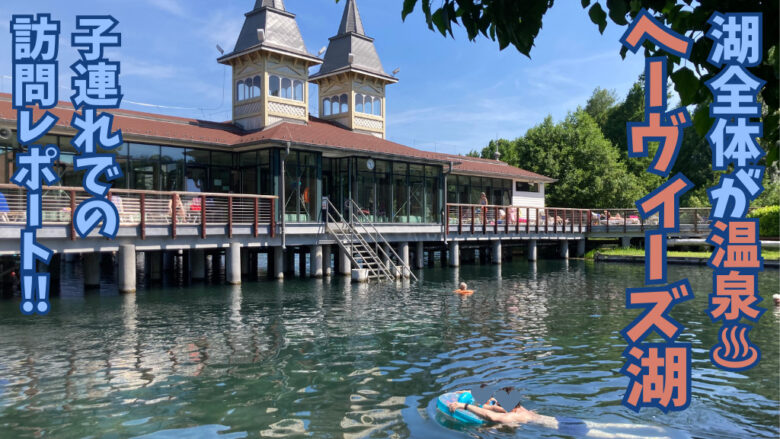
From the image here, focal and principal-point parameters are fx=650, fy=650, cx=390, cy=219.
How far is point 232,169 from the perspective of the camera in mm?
30172

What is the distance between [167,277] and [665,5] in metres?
28.0

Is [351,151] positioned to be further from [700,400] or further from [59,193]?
[700,400]

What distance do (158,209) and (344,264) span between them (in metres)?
8.94

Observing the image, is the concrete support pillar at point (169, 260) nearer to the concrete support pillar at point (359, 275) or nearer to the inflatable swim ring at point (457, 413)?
the concrete support pillar at point (359, 275)

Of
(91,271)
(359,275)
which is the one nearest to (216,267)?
(91,271)

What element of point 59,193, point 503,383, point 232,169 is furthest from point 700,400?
point 232,169

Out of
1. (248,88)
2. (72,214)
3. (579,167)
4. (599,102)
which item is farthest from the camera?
(599,102)

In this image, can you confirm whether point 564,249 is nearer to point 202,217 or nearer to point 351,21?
point 351,21

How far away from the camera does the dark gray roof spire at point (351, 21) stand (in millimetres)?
40438

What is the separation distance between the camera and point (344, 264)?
29.3 metres

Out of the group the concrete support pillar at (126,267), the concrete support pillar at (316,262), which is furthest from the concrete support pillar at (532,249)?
the concrete support pillar at (126,267)

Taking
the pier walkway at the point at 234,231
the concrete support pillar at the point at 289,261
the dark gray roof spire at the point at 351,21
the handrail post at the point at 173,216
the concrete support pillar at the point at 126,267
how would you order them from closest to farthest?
the pier walkway at the point at 234,231 < the concrete support pillar at the point at 126,267 < the handrail post at the point at 173,216 < the concrete support pillar at the point at 289,261 < the dark gray roof spire at the point at 351,21

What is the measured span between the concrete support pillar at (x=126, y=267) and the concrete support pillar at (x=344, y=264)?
9500 mm

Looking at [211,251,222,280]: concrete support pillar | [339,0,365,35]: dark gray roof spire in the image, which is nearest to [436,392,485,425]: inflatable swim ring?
[211,251,222,280]: concrete support pillar
